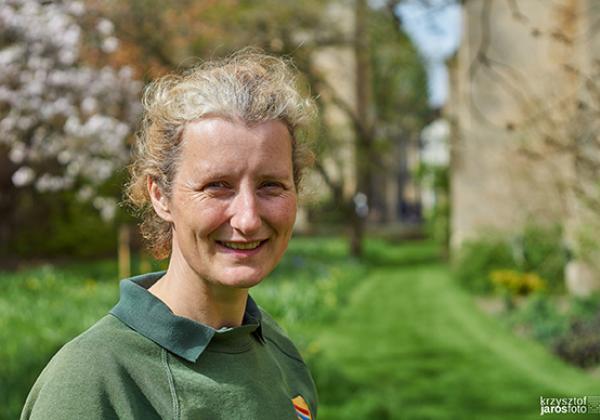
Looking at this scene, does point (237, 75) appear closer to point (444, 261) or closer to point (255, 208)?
point (255, 208)

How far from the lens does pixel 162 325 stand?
145cm

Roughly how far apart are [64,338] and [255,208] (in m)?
5.69

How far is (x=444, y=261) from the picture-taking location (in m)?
19.2

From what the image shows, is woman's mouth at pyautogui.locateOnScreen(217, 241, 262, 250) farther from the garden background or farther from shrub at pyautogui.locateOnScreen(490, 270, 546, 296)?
shrub at pyautogui.locateOnScreen(490, 270, 546, 296)

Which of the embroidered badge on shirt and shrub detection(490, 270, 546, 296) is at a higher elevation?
the embroidered badge on shirt

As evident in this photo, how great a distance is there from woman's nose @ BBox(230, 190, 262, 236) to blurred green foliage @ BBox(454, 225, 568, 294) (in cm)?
1042

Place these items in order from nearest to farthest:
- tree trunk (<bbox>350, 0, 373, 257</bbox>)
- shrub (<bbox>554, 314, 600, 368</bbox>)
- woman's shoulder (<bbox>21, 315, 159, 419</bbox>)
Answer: woman's shoulder (<bbox>21, 315, 159, 419</bbox>) < shrub (<bbox>554, 314, 600, 368</bbox>) < tree trunk (<bbox>350, 0, 373, 257</bbox>)

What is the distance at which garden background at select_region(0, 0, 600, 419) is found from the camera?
21.9ft

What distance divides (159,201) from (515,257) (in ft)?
38.4

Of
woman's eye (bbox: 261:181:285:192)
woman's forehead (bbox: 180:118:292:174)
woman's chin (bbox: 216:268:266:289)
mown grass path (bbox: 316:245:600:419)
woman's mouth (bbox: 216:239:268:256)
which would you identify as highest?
woman's forehead (bbox: 180:118:292:174)

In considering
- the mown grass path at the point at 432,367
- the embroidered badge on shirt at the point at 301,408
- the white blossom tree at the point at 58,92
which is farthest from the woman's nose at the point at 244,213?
the white blossom tree at the point at 58,92

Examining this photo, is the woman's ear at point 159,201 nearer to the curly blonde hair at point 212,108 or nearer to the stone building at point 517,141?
the curly blonde hair at point 212,108

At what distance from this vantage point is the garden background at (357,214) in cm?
668

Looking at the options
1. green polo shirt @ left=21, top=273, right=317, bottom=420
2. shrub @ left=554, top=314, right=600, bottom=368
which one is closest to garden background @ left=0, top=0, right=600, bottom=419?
shrub @ left=554, top=314, right=600, bottom=368
